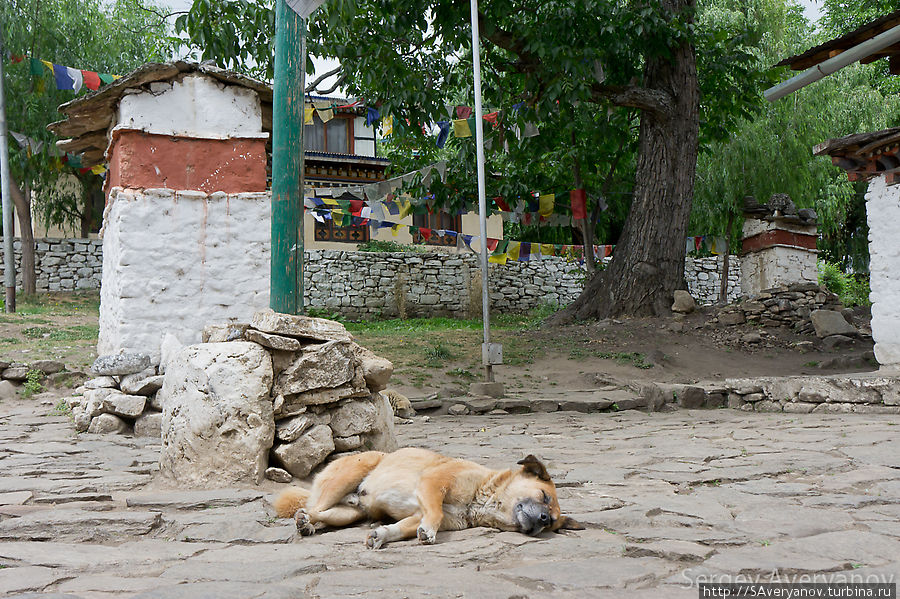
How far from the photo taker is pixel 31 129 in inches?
743

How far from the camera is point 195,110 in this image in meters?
6.68

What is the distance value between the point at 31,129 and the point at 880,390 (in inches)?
793

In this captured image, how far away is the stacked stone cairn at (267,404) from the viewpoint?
410cm

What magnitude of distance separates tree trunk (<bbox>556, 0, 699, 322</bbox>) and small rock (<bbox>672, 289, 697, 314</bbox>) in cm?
17

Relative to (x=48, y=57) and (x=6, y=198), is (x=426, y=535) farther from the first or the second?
(x=48, y=57)

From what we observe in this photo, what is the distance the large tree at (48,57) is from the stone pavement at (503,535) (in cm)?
1599

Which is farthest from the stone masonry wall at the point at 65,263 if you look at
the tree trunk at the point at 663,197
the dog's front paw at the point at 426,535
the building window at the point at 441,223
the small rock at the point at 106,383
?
the dog's front paw at the point at 426,535

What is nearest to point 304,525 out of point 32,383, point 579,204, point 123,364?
point 123,364

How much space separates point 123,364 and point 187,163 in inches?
76.1

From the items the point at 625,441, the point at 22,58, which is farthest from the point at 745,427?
the point at 22,58

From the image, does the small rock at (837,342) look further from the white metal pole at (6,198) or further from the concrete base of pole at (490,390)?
the white metal pole at (6,198)

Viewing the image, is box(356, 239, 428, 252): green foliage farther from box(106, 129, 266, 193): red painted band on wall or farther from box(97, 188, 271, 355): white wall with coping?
box(97, 188, 271, 355): white wall with coping

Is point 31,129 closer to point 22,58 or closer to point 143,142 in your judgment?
point 22,58

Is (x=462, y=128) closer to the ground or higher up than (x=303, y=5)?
higher up
